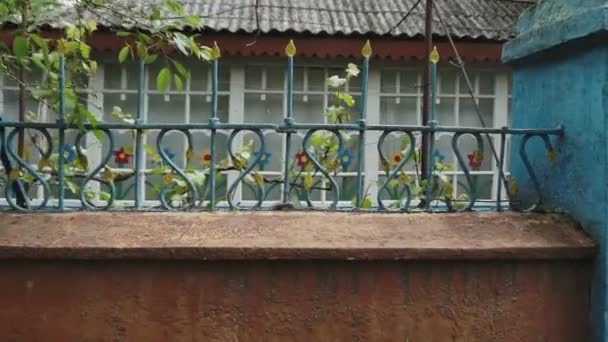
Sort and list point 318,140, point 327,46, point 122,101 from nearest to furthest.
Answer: point 318,140 < point 327,46 < point 122,101

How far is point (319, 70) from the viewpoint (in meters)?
6.95

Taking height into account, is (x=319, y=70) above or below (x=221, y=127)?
above

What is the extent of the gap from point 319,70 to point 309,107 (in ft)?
1.36

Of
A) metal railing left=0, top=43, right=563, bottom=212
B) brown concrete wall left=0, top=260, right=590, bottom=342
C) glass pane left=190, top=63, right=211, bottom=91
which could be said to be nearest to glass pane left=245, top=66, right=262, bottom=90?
glass pane left=190, top=63, right=211, bottom=91

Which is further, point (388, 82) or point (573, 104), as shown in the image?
point (388, 82)

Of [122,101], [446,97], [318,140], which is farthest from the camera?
[446,97]

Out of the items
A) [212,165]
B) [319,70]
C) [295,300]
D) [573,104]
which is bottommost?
[295,300]

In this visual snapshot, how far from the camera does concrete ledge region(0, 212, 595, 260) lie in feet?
6.51

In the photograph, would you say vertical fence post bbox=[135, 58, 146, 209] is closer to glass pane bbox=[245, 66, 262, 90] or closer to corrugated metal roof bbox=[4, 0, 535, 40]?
corrugated metal roof bbox=[4, 0, 535, 40]

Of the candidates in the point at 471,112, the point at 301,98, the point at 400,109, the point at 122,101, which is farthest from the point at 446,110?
the point at 122,101

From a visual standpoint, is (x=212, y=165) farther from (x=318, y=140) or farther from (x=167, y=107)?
(x=167, y=107)

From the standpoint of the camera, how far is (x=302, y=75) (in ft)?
22.8

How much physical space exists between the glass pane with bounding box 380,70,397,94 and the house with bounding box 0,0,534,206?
0.01 meters

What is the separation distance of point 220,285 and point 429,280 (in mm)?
679
